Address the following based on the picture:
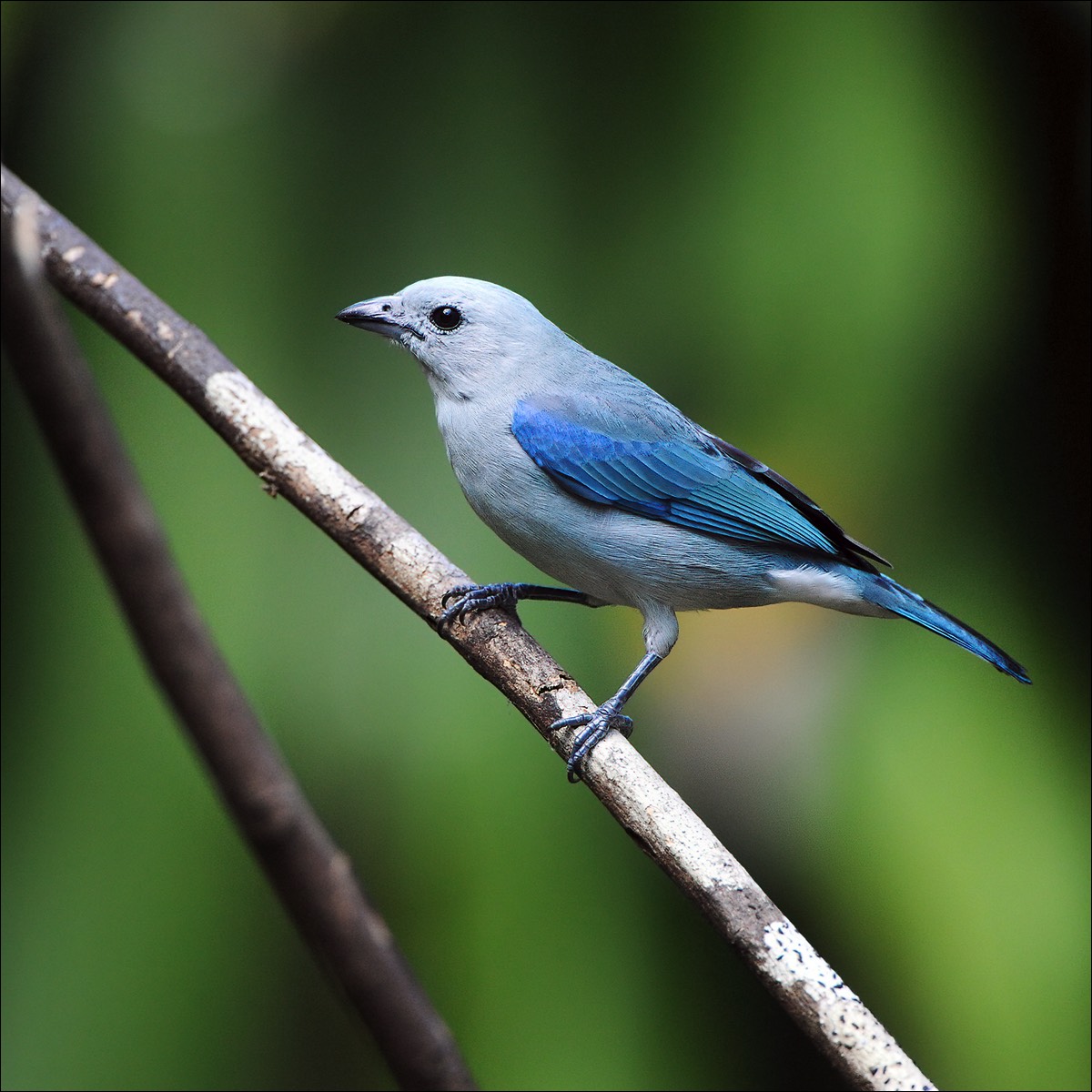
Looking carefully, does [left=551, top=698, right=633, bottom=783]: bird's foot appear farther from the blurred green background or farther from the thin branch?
the blurred green background

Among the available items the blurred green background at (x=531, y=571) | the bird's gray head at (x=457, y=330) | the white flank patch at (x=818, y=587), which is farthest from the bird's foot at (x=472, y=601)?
the blurred green background at (x=531, y=571)

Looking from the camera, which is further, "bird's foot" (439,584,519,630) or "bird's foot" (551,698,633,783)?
"bird's foot" (439,584,519,630)

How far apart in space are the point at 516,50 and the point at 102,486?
3.20 meters

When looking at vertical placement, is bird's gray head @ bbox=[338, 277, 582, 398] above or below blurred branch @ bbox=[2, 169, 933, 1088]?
above

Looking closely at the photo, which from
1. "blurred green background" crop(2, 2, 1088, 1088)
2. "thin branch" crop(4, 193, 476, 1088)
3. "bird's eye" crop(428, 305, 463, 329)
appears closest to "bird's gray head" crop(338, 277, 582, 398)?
"bird's eye" crop(428, 305, 463, 329)

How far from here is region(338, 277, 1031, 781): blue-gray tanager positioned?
2.13 metres

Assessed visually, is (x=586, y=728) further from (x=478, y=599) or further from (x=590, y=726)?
(x=478, y=599)

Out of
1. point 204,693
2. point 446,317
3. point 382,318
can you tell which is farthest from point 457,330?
point 204,693

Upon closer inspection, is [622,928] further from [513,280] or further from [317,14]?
[317,14]

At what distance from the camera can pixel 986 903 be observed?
128 inches

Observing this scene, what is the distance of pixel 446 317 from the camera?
7.40 feet

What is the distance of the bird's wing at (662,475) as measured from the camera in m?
2.16

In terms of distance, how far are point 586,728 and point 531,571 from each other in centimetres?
137

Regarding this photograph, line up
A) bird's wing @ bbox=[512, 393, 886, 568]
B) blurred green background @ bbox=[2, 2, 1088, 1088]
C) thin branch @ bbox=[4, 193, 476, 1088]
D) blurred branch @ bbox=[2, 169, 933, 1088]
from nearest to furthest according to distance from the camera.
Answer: thin branch @ bbox=[4, 193, 476, 1088]
blurred branch @ bbox=[2, 169, 933, 1088]
bird's wing @ bbox=[512, 393, 886, 568]
blurred green background @ bbox=[2, 2, 1088, 1088]
